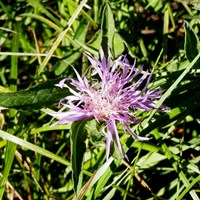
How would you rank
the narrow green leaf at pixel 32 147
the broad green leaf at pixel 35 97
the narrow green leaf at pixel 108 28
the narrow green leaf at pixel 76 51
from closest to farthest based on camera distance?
the broad green leaf at pixel 35 97, the narrow green leaf at pixel 108 28, the narrow green leaf at pixel 32 147, the narrow green leaf at pixel 76 51

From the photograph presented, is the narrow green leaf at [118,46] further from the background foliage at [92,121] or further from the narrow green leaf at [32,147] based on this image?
the narrow green leaf at [32,147]

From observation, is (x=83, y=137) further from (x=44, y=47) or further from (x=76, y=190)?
(x=44, y=47)

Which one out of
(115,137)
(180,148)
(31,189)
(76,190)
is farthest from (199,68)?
(31,189)

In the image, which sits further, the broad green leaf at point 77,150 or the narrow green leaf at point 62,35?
the narrow green leaf at point 62,35

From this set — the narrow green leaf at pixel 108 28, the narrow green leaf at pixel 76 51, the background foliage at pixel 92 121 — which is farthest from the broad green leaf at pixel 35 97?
the narrow green leaf at pixel 76 51

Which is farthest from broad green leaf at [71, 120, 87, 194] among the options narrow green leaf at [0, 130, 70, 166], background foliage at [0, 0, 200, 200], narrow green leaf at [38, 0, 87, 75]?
narrow green leaf at [38, 0, 87, 75]

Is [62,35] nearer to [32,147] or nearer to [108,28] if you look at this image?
[108,28]

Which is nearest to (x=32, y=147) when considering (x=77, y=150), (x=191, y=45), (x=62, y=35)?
(x=77, y=150)
